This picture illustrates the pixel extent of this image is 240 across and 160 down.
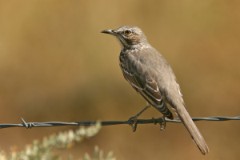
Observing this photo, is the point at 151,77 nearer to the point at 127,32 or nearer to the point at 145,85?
the point at 145,85

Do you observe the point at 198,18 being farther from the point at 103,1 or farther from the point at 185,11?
the point at 103,1

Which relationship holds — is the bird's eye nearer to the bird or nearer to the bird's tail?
the bird

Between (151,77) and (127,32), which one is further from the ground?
(127,32)

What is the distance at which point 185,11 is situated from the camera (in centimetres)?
1795

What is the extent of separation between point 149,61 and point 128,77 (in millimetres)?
417

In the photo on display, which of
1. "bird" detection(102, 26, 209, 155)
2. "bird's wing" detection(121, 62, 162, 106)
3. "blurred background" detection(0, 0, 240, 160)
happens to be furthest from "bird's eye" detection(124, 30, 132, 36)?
"blurred background" detection(0, 0, 240, 160)

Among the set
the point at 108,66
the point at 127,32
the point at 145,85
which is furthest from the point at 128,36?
the point at 108,66

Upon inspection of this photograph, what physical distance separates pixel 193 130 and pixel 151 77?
4.41ft

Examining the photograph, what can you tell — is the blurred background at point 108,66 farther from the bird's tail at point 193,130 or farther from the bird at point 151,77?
the bird's tail at point 193,130

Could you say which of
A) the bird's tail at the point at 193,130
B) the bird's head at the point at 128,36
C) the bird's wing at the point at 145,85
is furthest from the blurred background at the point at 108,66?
the bird's tail at the point at 193,130

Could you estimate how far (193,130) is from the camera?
29.2 ft

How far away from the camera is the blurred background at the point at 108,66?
17156 millimetres

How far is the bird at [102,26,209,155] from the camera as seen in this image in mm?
9164

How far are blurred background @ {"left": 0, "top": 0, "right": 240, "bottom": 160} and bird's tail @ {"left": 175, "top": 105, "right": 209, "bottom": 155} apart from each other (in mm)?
7636
